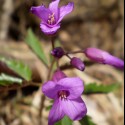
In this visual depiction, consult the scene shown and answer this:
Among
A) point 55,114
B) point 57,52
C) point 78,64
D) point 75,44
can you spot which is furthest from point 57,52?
point 75,44

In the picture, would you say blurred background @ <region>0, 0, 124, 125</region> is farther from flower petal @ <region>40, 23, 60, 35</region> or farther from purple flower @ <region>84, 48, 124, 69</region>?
flower petal @ <region>40, 23, 60, 35</region>

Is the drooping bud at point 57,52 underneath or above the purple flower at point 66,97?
above

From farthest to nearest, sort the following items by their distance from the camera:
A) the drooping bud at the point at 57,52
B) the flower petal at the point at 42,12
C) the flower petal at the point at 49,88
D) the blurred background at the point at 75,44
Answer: the blurred background at the point at 75,44, the drooping bud at the point at 57,52, the flower petal at the point at 42,12, the flower petal at the point at 49,88

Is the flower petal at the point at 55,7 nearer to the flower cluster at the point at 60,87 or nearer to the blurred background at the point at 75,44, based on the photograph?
the flower cluster at the point at 60,87

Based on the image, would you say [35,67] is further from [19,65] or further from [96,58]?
[96,58]

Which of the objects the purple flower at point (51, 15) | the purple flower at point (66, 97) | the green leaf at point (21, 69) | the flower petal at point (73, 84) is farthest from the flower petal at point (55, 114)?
the green leaf at point (21, 69)

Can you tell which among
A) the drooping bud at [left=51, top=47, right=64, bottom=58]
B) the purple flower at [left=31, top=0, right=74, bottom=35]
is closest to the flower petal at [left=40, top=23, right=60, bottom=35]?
the purple flower at [left=31, top=0, right=74, bottom=35]
